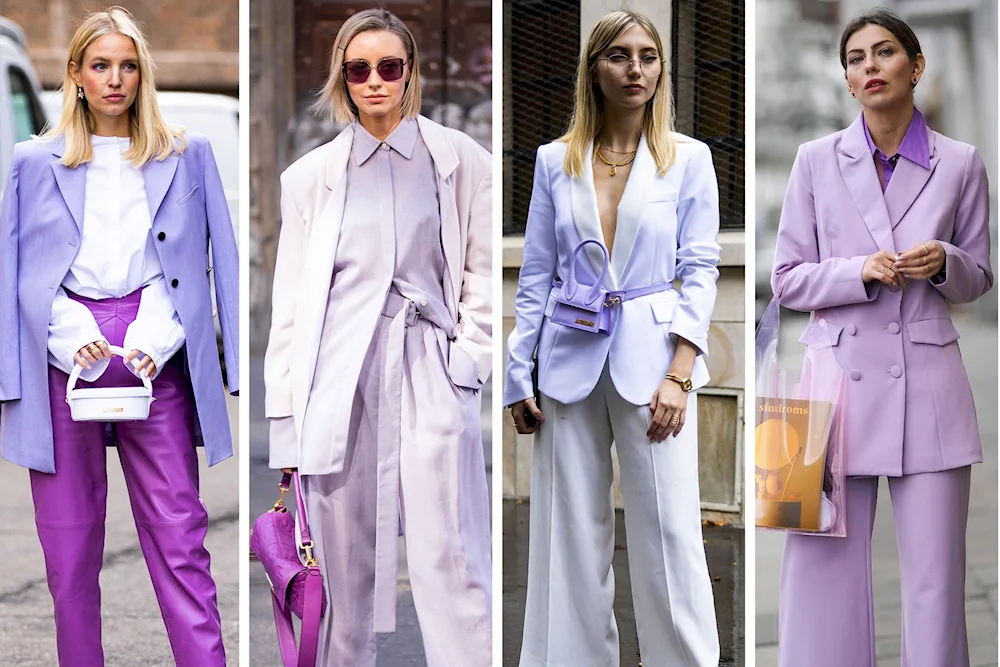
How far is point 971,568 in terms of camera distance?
6.39 metres

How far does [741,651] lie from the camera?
5.10 meters

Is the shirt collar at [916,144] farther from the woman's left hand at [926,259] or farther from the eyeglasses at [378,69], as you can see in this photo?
the eyeglasses at [378,69]

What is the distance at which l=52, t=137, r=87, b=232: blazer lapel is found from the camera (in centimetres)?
432

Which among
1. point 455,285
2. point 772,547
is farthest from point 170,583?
point 772,547

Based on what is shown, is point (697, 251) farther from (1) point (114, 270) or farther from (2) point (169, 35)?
(2) point (169, 35)

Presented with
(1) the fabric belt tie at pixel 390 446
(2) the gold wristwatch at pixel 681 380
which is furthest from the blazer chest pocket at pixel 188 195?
(2) the gold wristwatch at pixel 681 380

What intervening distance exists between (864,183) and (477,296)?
1.21 meters

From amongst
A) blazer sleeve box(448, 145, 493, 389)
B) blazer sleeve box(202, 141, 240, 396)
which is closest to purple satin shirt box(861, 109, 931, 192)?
blazer sleeve box(448, 145, 493, 389)

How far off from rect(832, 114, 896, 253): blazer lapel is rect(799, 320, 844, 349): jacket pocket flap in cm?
29

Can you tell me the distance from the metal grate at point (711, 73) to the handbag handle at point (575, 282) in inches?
21.5

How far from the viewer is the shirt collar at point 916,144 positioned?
432cm

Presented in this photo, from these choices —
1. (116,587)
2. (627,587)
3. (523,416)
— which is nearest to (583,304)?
(523,416)

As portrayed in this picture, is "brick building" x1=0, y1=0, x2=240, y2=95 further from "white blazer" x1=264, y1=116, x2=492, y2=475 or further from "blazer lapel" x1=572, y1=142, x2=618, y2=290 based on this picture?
"blazer lapel" x1=572, y1=142, x2=618, y2=290

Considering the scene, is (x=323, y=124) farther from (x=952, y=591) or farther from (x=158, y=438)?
(x=952, y=591)
